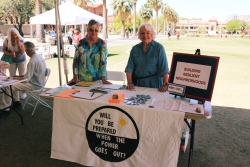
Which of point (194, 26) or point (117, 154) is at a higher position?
point (194, 26)

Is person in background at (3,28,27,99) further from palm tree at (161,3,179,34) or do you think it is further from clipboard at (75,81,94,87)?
palm tree at (161,3,179,34)

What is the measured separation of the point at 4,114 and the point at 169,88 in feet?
10.4

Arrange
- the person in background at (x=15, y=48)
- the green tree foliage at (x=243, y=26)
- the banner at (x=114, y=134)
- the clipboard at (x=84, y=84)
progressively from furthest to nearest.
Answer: the green tree foliage at (x=243, y=26), the person in background at (x=15, y=48), the clipboard at (x=84, y=84), the banner at (x=114, y=134)

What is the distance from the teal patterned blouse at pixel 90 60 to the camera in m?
3.13

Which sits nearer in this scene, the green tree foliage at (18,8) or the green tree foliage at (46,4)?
the green tree foliage at (18,8)

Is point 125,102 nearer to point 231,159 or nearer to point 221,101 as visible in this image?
point 231,159

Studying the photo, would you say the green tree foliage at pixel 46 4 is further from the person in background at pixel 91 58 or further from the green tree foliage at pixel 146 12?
the person in background at pixel 91 58

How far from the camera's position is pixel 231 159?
9.45ft

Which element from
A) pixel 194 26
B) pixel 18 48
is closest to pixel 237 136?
pixel 18 48

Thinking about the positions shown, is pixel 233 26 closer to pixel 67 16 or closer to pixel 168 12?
pixel 168 12

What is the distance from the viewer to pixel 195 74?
2371 mm

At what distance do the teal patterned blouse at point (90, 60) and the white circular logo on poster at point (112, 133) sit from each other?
0.95 metres

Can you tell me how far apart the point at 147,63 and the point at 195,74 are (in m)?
0.68

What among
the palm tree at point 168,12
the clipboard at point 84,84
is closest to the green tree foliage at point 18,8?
the clipboard at point 84,84
